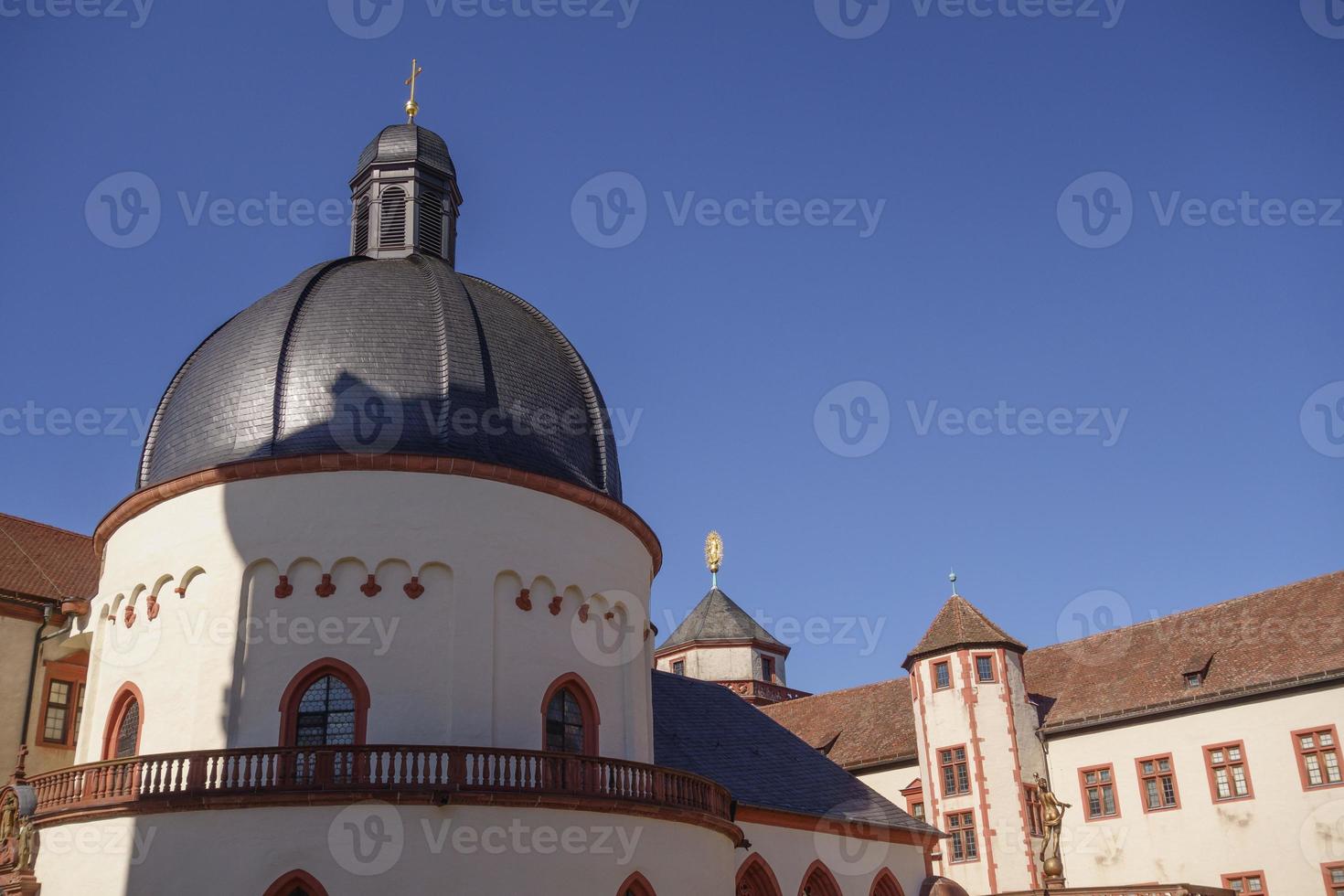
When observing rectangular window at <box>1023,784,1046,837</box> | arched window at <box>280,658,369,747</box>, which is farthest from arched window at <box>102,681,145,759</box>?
rectangular window at <box>1023,784,1046,837</box>

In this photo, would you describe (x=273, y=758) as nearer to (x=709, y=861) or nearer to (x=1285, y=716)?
(x=709, y=861)

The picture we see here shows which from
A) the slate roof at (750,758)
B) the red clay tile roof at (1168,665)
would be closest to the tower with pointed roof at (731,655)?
the red clay tile roof at (1168,665)

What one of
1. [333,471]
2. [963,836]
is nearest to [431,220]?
[333,471]

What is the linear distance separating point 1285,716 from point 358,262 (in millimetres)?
26686

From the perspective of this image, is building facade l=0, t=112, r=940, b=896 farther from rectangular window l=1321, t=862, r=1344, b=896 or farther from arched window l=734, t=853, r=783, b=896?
rectangular window l=1321, t=862, r=1344, b=896

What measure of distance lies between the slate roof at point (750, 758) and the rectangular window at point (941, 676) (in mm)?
6937

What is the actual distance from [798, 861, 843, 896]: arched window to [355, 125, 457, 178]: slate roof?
59.2 ft

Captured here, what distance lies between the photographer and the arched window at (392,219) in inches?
1126

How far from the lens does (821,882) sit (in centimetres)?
2869

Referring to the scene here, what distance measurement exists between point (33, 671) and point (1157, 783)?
29569 mm

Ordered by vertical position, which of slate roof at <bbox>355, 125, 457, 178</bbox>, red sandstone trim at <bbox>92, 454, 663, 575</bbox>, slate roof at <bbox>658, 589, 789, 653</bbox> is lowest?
red sandstone trim at <bbox>92, 454, 663, 575</bbox>

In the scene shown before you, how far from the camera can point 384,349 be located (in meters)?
23.3

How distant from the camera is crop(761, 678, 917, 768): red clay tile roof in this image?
41.7 m

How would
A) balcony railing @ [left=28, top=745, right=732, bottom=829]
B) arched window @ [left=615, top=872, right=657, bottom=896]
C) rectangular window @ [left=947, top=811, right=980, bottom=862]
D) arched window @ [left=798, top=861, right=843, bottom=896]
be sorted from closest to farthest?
balcony railing @ [left=28, top=745, right=732, bottom=829] < arched window @ [left=615, top=872, right=657, bottom=896] < arched window @ [left=798, top=861, right=843, bottom=896] < rectangular window @ [left=947, top=811, right=980, bottom=862]
